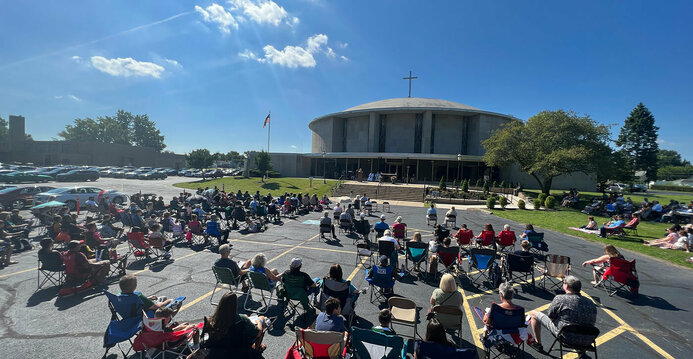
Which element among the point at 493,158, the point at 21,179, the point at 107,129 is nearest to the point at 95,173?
the point at 21,179

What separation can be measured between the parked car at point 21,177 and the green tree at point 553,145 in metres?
52.6

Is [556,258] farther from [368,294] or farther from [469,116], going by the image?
[469,116]

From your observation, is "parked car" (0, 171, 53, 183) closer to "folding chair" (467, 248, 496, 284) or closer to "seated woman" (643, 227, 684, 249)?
"folding chair" (467, 248, 496, 284)

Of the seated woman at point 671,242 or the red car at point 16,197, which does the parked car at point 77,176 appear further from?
the seated woman at point 671,242

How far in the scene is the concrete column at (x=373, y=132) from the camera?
44.5m

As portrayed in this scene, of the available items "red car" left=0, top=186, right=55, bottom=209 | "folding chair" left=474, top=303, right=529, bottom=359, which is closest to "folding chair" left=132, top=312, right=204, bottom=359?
"folding chair" left=474, top=303, right=529, bottom=359

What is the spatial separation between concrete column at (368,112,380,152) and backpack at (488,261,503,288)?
38561 millimetres

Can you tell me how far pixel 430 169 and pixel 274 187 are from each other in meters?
23.3

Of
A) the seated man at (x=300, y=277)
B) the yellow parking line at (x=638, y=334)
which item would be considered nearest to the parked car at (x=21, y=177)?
the seated man at (x=300, y=277)

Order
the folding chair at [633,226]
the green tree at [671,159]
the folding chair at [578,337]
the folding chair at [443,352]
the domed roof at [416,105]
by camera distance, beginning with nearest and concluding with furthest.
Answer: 1. the folding chair at [443,352]
2. the folding chair at [578,337]
3. the folding chair at [633,226]
4. the domed roof at [416,105]
5. the green tree at [671,159]

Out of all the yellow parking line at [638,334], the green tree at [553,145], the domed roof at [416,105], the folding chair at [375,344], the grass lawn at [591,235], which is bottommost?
the yellow parking line at [638,334]

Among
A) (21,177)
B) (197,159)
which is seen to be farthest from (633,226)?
(197,159)

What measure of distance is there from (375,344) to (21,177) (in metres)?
44.2

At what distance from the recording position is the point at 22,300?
561 centimetres
